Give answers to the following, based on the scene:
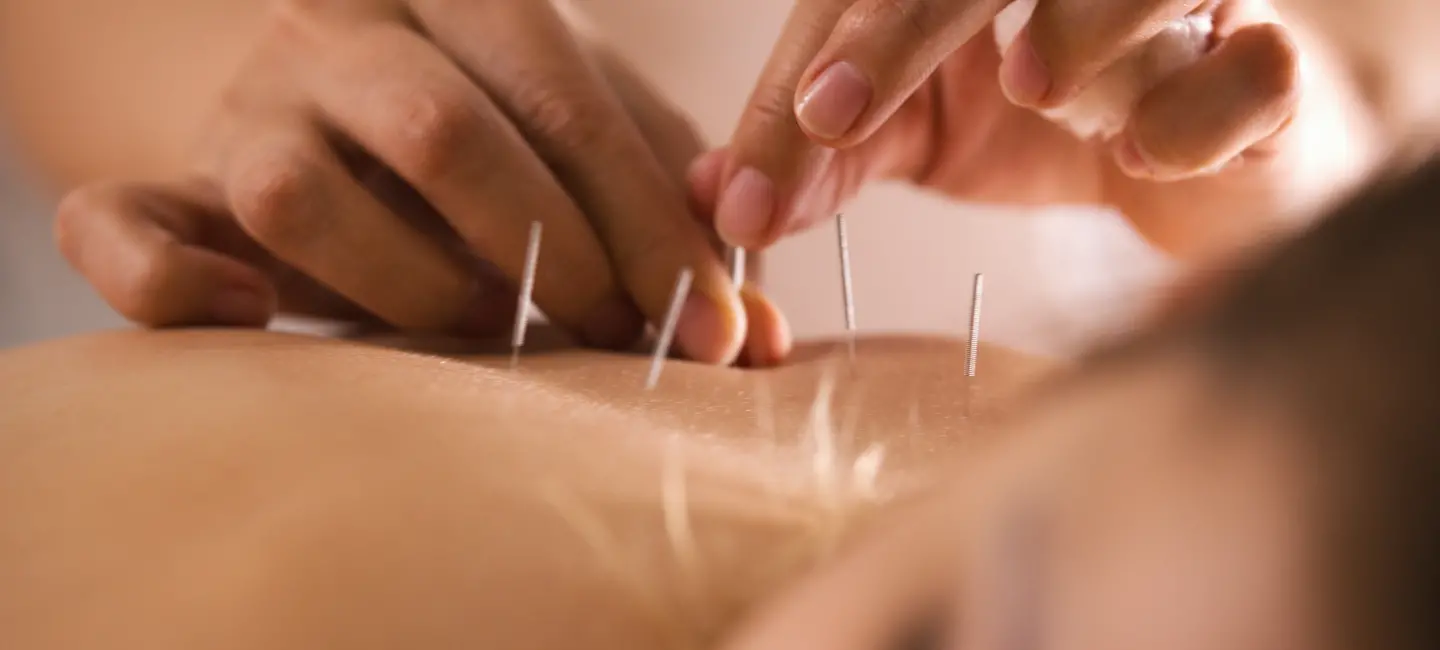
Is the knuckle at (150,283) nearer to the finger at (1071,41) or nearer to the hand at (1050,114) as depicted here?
the hand at (1050,114)

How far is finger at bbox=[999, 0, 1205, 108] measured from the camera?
20.2 inches

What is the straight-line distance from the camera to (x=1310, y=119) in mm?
770

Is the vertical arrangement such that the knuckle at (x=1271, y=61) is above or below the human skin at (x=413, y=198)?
above

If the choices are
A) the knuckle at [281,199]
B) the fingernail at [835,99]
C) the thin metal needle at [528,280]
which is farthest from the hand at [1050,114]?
the knuckle at [281,199]

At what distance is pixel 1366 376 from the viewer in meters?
0.15

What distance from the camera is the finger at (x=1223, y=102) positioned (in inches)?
23.7

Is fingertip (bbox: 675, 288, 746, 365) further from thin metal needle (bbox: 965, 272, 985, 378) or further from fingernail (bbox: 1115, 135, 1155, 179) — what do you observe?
fingernail (bbox: 1115, 135, 1155, 179)

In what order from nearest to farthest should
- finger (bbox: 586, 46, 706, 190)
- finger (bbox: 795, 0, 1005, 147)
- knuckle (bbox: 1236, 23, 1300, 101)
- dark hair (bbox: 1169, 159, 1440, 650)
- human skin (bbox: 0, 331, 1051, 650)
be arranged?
dark hair (bbox: 1169, 159, 1440, 650) < human skin (bbox: 0, 331, 1051, 650) < finger (bbox: 795, 0, 1005, 147) < knuckle (bbox: 1236, 23, 1300, 101) < finger (bbox: 586, 46, 706, 190)

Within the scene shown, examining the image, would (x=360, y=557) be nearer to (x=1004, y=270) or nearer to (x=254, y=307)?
(x=254, y=307)

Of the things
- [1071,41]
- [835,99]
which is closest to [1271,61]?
[1071,41]

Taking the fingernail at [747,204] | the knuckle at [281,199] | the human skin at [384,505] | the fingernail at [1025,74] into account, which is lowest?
the human skin at [384,505]

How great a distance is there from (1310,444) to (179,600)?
0.26m

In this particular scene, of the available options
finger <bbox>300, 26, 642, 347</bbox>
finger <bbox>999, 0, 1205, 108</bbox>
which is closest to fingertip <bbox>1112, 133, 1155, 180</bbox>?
finger <bbox>999, 0, 1205, 108</bbox>

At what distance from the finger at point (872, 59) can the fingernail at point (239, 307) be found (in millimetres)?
305
